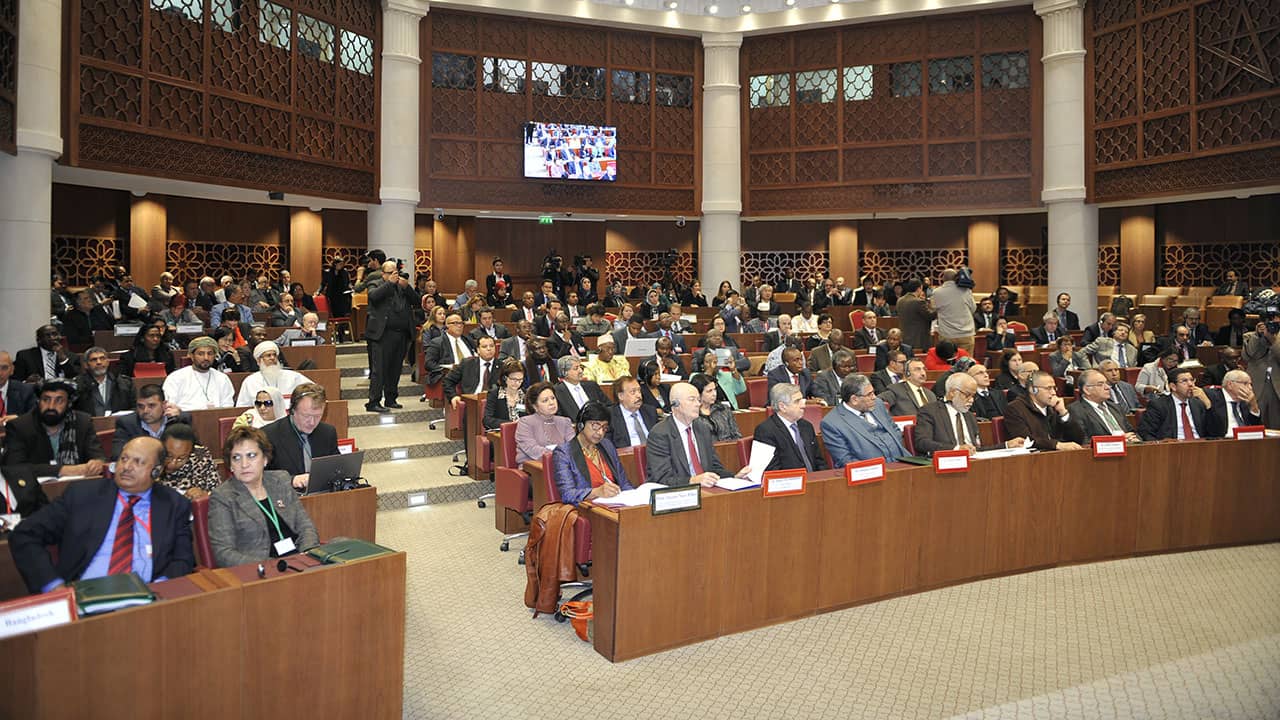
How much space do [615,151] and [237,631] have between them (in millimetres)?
13169

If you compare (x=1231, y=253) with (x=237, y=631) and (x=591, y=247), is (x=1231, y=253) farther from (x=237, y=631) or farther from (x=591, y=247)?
(x=237, y=631)

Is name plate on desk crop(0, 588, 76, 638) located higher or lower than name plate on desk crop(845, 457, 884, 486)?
lower

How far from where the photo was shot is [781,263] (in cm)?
1839

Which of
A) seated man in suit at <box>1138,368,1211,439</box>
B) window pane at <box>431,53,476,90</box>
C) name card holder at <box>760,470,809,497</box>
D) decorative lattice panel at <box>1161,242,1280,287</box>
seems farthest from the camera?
decorative lattice panel at <box>1161,242,1280,287</box>

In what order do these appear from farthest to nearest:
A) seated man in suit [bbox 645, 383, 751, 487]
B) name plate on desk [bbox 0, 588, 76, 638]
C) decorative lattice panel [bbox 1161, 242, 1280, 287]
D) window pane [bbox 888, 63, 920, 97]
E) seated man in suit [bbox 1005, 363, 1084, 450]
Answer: window pane [bbox 888, 63, 920, 97] < decorative lattice panel [bbox 1161, 242, 1280, 287] < seated man in suit [bbox 1005, 363, 1084, 450] < seated man in suit [bbox 645, 383, 751, 487] < name plate on desk [bbox 0, 588, 76, 638]

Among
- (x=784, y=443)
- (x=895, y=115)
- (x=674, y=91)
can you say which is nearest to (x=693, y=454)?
(x=784, y=443)

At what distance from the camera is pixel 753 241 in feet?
60.7

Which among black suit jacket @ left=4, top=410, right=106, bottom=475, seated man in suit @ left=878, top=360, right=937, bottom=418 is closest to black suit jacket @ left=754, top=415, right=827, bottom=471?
seated man in suit @ left=878, top=360, right=937, bottom=418

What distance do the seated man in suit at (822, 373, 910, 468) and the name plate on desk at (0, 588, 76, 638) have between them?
4177 mm

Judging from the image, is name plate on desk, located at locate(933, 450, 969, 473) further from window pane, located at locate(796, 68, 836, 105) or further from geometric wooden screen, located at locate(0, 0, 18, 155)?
window pane, located at locate(796, 68, 836, 105)

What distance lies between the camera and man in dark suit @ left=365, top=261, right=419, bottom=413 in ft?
29.7

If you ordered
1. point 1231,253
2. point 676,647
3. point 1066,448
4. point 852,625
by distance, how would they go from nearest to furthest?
point 676,647
point 852,625
point 1066,448
point 1231,253

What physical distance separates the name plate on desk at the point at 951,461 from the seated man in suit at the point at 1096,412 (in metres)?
1.58

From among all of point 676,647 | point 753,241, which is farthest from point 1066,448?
point 753,241
